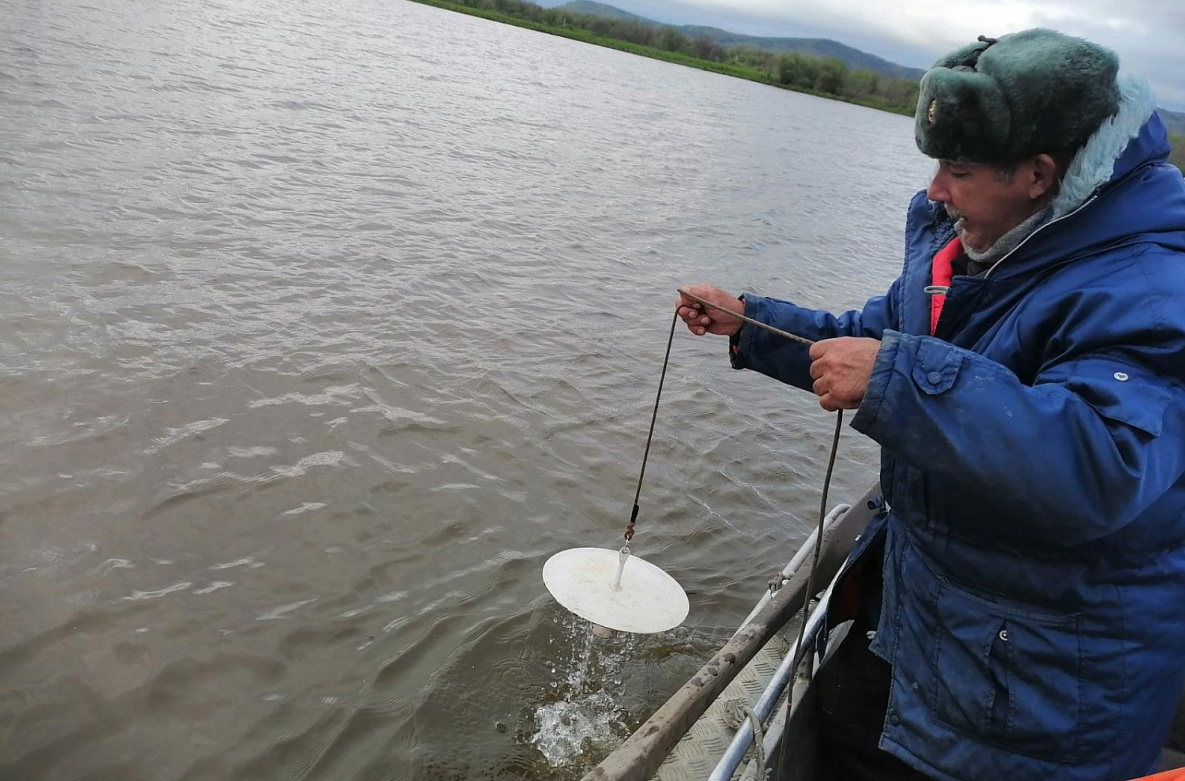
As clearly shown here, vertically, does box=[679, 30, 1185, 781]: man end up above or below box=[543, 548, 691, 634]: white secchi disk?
above

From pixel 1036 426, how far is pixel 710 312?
1583 millimetres

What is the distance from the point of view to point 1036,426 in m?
1.66

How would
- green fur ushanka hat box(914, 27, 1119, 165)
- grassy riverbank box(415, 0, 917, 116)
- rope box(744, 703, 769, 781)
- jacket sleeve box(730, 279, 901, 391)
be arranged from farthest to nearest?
grassy riverbank box(415, 0, 917, 116)
jacket sleeve box(730, 279, 901, 391)
rope box(744, 703, 769, 781)
green fur ushanka hat box(914, 27, 1119, 165)

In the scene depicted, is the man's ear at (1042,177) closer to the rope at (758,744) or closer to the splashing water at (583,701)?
the rope at (758,744)

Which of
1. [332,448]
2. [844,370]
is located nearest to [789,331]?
[844,370]

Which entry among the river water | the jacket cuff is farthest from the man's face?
the river water

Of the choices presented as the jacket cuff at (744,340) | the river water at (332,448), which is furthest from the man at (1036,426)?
the river water at (332,448)

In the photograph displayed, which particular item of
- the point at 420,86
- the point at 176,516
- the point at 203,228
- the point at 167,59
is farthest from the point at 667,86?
the point at 176,516

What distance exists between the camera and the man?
66.7 inches

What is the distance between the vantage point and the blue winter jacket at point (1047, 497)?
168 centimetres

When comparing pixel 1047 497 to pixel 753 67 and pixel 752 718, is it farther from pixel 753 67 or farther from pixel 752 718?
pixel 753 67

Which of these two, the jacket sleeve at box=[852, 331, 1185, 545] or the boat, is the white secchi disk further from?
the jacket sleeve at box=[852, 331, 1185, 545]

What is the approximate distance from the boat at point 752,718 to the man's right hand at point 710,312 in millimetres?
807

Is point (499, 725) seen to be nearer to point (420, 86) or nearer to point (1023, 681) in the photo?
point (1023, 681)
